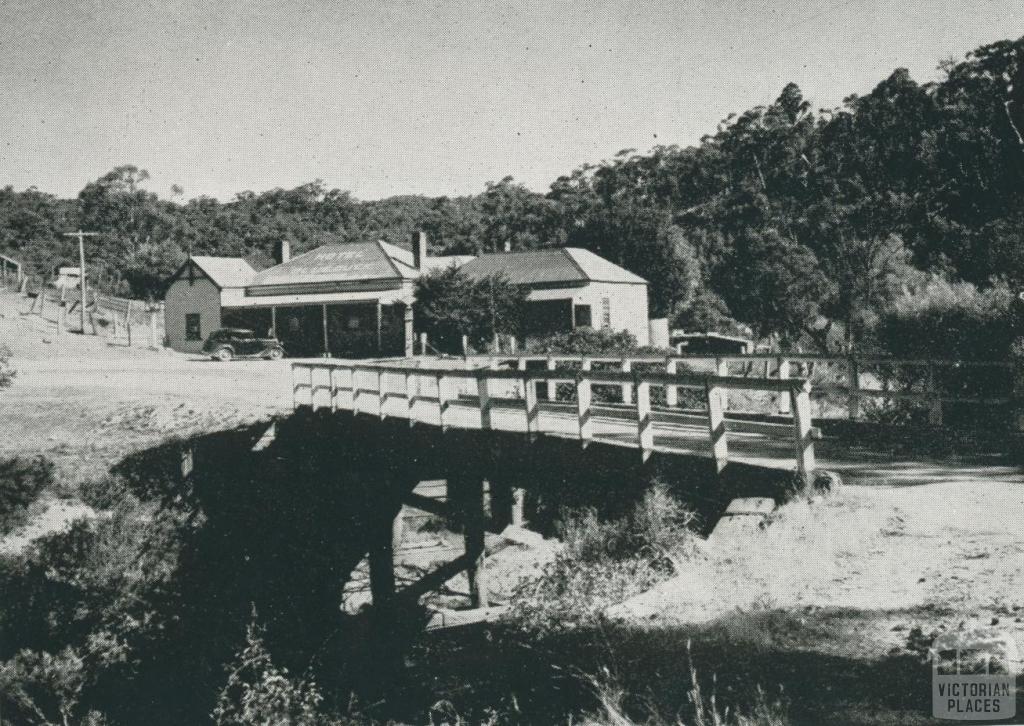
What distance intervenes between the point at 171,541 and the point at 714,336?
83.0ft

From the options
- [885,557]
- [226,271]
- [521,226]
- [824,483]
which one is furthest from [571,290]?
[521,226]

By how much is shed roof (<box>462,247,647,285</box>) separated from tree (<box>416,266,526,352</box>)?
4.01 metres

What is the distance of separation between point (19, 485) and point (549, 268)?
2921cm

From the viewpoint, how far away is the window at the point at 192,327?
5084 cm

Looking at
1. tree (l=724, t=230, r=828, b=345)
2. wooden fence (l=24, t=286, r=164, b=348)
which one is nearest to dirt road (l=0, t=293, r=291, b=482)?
wooden fence (l=24, t=286, r=164, b=348)

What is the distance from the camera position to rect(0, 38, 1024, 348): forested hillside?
19.5 m

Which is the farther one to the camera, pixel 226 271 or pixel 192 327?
pixel 226 271

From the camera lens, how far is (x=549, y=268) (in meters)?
45.7

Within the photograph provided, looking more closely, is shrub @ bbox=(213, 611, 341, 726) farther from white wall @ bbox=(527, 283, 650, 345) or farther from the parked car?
white wall @ bbox=(527, 283, 650, 345)

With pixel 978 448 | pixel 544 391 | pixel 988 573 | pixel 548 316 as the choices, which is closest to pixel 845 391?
pixel 978 448

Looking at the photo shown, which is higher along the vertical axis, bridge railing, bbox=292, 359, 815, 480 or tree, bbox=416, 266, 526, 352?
tree, bbox=416, 266, 526, 352

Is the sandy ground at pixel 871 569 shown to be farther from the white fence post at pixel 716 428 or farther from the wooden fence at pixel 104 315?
the wooden fence at pixel 104 315

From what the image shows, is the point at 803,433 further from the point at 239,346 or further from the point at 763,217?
the point at 763,217

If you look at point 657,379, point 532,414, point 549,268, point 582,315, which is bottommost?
point 532,414
